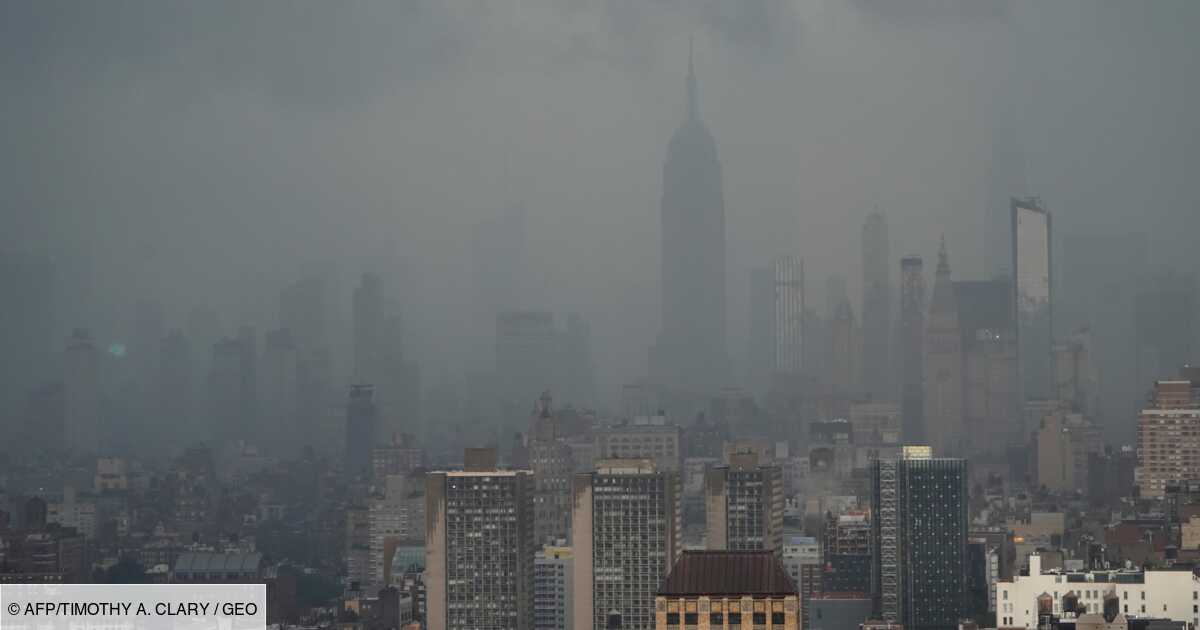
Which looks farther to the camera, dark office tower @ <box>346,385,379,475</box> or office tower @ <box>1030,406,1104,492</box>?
office tower @ <box>1030,406,1104,492</box>

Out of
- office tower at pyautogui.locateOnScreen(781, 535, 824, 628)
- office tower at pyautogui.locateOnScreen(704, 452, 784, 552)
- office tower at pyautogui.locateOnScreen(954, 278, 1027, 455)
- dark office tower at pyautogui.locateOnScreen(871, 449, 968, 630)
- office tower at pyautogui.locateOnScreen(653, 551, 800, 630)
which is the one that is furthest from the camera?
office tower at pyautogui.locateOnScreen(954, 278, 1027, 455)

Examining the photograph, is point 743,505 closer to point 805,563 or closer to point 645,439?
point 805,563

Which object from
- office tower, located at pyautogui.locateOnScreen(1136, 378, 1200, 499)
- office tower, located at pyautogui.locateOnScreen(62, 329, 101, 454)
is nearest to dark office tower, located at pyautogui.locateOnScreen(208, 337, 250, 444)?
office tower, located at pyautogui.locateOnScreen(62, 329, 101, 454)

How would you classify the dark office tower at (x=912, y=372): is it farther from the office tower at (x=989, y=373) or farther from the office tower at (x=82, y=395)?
the office tower at (x=82, y=395)

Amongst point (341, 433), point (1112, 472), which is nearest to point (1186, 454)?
point (1112, 472)

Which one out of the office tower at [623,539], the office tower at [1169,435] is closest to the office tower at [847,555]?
the office tower at [623,539]

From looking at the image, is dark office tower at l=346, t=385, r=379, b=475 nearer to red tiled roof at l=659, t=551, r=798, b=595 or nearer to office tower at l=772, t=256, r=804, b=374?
office tower at l=772, t=256, r=804, b=374

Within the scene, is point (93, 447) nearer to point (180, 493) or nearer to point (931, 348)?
point (180, 493)
